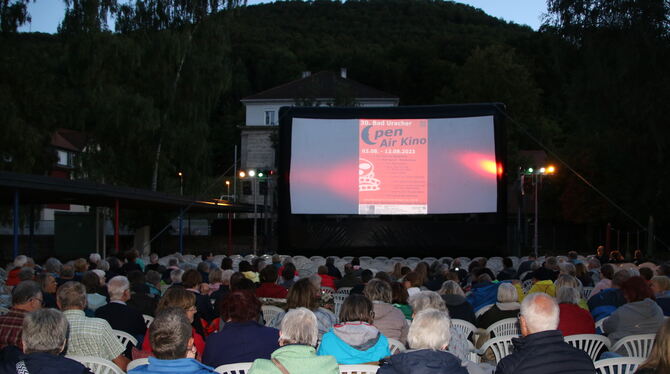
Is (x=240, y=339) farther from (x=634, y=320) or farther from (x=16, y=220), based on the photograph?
(x=16, y=220)

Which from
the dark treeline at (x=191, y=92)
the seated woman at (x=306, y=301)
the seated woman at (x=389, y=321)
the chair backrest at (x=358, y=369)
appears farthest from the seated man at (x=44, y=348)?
the dark treeline at (x=191, y=92)

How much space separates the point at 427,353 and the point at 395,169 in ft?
40.6

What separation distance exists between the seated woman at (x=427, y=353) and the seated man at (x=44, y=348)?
48.3 inches

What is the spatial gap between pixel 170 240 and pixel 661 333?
87.9ft

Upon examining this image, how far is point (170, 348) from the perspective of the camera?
2.82 meters

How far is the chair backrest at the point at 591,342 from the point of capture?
435 centimetres

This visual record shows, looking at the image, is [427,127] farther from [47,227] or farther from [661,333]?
[47,227]

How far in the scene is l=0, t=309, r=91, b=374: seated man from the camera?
9.12ft

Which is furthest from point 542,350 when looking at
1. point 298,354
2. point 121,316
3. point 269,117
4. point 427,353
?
point 269,117

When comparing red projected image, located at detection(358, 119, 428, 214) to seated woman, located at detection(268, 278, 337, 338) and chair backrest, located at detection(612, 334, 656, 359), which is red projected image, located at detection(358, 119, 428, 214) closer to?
seated woman, located at detection(268, 278, 337, 338)

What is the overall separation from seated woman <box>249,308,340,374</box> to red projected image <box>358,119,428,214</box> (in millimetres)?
12103

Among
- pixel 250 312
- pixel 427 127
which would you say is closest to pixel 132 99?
pixel 427 127

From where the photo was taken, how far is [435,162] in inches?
606

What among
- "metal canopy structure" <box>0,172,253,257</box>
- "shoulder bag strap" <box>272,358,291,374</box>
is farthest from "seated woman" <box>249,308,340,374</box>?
"metal canopy structure" <box>0,172,253,257</box>
